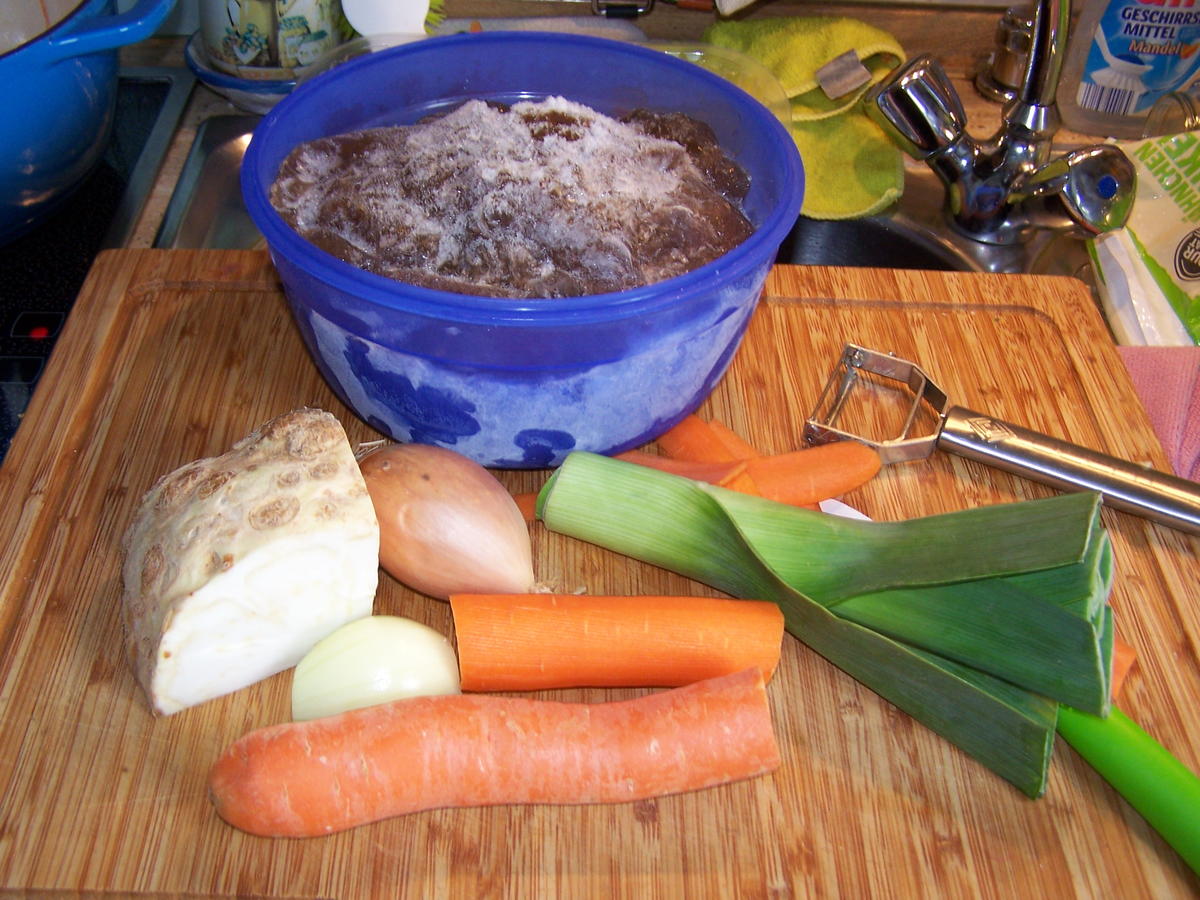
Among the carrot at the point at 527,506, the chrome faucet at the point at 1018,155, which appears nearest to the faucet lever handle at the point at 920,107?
the chrome faucet at the point at 1018,155

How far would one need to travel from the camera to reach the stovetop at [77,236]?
151cm

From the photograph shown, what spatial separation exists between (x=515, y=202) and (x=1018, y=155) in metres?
1.11

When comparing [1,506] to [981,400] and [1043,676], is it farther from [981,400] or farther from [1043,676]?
[981,400]

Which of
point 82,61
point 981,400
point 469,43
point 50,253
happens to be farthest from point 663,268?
point 50,253

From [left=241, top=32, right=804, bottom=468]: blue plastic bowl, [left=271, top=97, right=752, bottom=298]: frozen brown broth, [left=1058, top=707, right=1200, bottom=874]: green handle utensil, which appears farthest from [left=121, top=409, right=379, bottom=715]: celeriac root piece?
[left=1058, top=707, right=1200, bottom=874]: green handle utensil

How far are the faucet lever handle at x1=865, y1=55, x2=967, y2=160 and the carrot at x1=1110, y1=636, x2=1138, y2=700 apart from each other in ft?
3.29

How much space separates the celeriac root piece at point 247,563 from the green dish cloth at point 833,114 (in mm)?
1254

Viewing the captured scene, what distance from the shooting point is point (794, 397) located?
1.50 metres

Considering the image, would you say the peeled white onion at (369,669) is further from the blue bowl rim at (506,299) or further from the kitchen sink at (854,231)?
the kitchen sink at (854,231)

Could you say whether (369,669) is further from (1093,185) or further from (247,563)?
(1093,185)

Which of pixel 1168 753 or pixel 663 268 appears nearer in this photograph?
pixel 1168 753

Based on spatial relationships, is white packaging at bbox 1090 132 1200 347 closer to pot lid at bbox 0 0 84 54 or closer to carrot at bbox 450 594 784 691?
carrot at bbox 450 594 784 691

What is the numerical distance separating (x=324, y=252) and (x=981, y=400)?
40.1 inches

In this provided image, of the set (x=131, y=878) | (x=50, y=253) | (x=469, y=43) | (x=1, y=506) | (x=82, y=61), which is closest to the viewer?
(x=131, y=878)
